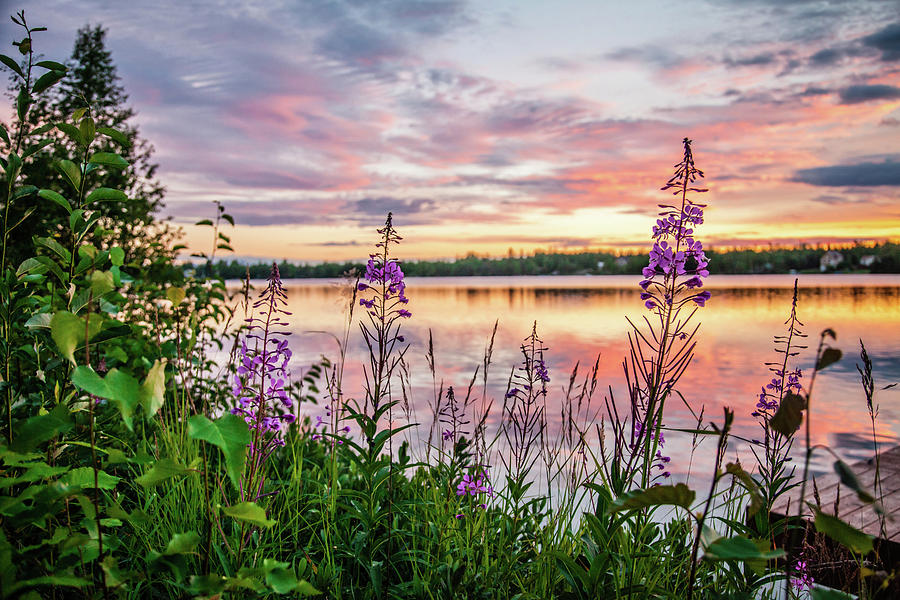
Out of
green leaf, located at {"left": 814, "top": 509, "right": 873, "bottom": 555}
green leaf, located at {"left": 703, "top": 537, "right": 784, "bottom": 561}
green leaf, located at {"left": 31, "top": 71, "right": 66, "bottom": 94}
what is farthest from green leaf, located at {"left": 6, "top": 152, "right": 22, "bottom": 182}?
green leaf, located at {"left": 814, "top": 509, "right": 873, "bottom": 555}

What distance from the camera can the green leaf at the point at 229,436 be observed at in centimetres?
110

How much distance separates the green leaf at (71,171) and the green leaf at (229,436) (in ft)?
3.39

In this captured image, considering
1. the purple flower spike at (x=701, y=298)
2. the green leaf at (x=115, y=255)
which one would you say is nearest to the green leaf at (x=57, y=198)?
the green leaf at (x=115, y=255)

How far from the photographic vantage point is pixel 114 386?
1.08 meters

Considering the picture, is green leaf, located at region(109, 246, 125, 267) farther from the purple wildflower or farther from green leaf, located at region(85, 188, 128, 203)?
the purple wildflower

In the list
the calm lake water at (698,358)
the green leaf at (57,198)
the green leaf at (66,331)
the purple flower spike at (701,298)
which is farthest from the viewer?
the calm lake water at (698,358)

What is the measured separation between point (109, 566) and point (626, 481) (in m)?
1.61

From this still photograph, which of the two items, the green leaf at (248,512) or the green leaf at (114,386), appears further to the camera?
the green leaf at (248,512)

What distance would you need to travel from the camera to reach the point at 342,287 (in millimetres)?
4012

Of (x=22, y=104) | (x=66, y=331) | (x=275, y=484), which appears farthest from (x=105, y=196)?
(x=275, y=484)

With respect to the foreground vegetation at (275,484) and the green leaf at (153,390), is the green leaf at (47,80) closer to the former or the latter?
the foreground vegetation at (275,484)

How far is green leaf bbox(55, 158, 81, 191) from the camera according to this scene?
1646 mm

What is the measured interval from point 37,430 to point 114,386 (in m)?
0.38

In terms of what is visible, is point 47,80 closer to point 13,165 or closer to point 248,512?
point 13,165
